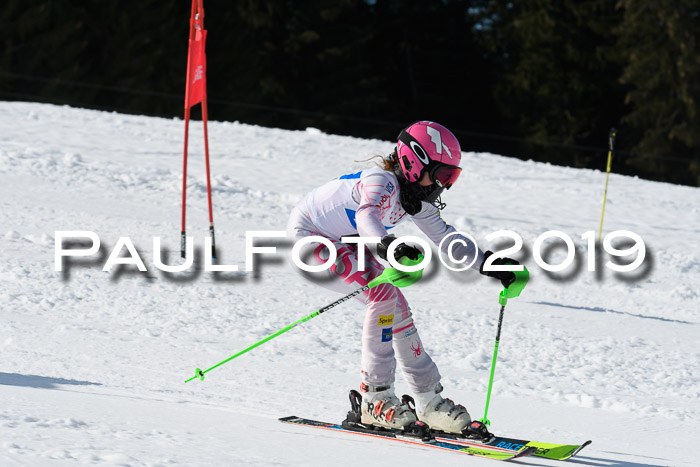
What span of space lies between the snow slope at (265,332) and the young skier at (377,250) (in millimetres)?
363

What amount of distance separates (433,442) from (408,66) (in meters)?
29.1

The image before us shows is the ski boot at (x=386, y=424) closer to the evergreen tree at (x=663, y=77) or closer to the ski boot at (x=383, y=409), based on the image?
the ski boot at (x=383, y=409)

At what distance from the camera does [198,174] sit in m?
13.2

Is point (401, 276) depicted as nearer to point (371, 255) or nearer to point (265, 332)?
point (371, 255)

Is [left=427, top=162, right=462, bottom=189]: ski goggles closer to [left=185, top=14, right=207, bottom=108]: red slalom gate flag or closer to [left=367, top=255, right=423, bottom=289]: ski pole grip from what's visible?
[left=367, top=255, right=423, bottom=289]: ski pole grip

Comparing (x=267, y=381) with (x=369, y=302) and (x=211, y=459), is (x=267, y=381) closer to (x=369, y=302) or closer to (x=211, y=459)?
(x=369, y=302)

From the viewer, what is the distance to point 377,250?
448cm

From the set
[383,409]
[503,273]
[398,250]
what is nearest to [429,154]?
[398,250]

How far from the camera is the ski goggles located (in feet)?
15.2

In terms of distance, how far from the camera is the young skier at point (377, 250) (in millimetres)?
4645

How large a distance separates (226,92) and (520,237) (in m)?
20.2

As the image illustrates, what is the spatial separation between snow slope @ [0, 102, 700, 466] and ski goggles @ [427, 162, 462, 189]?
130cm

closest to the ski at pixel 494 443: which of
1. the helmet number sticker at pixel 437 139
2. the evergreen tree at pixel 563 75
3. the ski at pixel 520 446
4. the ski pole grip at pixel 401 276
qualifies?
the ski at pixel 520 446

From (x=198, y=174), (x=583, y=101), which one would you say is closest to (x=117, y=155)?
(x=198, y=174)
